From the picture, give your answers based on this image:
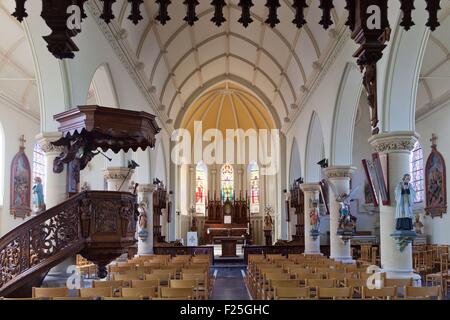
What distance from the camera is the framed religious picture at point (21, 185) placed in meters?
20.6

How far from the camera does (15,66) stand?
1888cm

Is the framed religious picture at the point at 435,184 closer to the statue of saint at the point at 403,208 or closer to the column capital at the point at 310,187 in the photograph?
the column capital at the point at 310,187

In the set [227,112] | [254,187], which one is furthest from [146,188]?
[254,187]

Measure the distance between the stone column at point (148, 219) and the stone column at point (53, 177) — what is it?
10530 millimetres

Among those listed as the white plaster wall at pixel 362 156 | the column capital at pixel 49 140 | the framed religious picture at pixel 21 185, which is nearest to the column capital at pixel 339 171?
the column capital at pixel 49 140

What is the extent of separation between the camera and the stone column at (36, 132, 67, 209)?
11.4 m

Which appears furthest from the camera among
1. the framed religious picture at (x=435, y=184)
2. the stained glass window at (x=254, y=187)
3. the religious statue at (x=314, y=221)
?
the stained glass window at (x=254, y=187)

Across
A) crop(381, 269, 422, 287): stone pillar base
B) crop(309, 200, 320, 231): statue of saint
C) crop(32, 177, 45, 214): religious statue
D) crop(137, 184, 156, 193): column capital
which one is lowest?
crop(381, 269, 422, 287): stone pillar base

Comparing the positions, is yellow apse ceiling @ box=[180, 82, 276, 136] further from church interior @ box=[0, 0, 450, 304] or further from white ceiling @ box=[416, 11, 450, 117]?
white ceiling @ box=[416, 11, 450, 117]

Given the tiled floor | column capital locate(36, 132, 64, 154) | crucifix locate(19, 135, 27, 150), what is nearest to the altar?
the tiled floor

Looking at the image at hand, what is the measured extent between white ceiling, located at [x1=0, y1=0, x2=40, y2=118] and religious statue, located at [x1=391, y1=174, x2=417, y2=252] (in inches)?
448

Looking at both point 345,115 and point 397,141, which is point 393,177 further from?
point 345,115

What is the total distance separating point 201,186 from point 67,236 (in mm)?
27372
